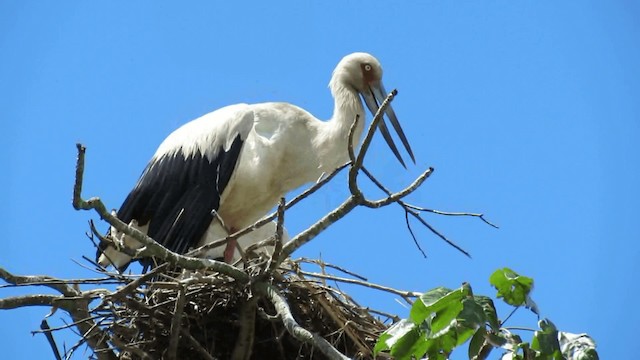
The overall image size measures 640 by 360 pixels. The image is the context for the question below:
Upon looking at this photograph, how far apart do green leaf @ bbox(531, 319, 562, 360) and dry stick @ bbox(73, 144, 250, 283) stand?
188 cm

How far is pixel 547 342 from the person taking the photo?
4.40 metres

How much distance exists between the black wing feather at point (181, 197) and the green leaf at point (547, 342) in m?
4.30

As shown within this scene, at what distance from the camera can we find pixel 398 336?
4.48 metres

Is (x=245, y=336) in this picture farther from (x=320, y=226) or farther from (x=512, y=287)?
(x=512, y=287)

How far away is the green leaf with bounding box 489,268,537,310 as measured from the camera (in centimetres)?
458

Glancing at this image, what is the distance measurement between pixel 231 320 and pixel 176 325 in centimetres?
51

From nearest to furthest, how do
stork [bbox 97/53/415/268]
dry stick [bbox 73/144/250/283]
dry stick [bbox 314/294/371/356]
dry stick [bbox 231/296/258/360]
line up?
1. dry stick [bbox 73/144/250/283]
2. dry stick [bbox 231/296/258/360]
3. dry stick [bbox 314/294/371/356]
4. stork [bbox 97/53/415/268]

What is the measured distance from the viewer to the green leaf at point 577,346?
437 cm

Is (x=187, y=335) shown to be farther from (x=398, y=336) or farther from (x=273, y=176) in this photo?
(x=273, y=176)

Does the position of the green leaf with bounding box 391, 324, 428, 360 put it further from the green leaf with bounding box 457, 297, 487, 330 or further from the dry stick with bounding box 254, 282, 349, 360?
the dry stick with bounding box 254, 282, 349, 360

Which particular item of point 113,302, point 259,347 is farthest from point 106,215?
point 259,347

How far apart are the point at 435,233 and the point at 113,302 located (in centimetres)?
180

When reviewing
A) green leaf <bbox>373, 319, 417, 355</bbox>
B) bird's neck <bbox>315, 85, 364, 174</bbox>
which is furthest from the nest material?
bird's neck <bbox>315, 85, 364, 174</bbox>

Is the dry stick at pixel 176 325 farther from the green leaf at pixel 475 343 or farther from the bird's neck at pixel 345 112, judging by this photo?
the bird's neck at pixel 345 112
